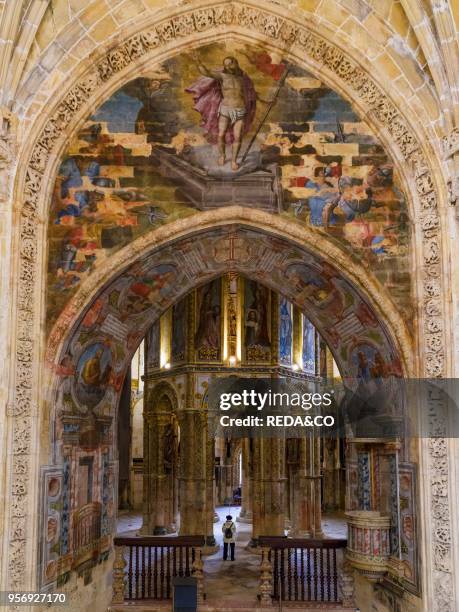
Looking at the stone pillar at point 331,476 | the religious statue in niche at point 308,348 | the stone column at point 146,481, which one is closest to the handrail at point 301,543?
the stone column at point 146,481

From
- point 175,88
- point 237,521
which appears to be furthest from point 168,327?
point 175,88

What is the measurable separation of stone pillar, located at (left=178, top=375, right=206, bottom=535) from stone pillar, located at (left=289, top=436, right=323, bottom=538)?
2.98 m

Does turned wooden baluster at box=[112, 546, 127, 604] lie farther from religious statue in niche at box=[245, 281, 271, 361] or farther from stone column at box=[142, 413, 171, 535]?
religious statue in niche at box=[245, 281, 271, 361]

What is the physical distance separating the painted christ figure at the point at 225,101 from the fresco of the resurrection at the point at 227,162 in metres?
0.01

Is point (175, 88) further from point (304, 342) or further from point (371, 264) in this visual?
point (304, 342)

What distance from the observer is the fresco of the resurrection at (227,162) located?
32.4 ft

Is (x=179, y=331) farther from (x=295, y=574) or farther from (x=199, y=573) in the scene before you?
(x=295, y=574)

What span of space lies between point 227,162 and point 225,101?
0.83m

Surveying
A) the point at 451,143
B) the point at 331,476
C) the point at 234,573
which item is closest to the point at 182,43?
the point at 451,143

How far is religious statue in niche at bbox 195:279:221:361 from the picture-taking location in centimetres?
1881

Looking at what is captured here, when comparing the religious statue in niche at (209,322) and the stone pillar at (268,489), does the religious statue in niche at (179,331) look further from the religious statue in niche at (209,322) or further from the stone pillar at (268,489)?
the stone pillar at (268,489)

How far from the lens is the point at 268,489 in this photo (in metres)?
18.0

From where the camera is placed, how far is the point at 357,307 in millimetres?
10414

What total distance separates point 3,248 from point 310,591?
7422 millimetres
